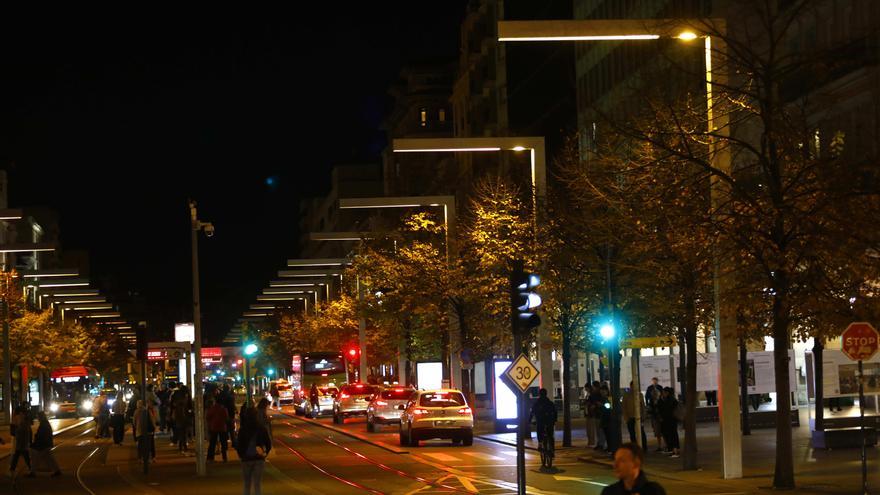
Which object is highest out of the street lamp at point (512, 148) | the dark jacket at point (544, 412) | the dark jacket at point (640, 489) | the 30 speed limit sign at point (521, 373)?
the street lamp at point (512, 148)

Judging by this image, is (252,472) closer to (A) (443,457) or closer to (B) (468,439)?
(A) (443,457)

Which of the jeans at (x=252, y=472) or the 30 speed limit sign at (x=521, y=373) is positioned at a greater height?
the 30 speed limit sign at (x=521, y=373)

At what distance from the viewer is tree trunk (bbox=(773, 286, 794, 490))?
80.2ft

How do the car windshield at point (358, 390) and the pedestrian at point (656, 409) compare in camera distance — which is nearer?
the pedestrian at point (656, 409)

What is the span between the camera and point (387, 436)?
50094 mm

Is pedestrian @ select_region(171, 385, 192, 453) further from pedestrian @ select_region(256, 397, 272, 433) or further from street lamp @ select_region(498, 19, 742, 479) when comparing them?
street lamp @ select_region(498, 19, 742, 479)

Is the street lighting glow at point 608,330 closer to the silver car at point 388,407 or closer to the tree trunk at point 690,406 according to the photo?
the tree trunk at point 690,406

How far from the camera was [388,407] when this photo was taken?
52.4 m

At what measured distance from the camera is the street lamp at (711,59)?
79.2ft

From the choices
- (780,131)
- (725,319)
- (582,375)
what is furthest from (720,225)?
(582,375)

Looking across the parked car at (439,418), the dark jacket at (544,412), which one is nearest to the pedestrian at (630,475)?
the dark jacket at (544,412)

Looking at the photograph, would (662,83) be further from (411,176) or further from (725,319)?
(411,176)

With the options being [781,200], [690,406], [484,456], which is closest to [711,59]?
[781,200]

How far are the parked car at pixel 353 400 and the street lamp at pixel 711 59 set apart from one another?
36.1m
